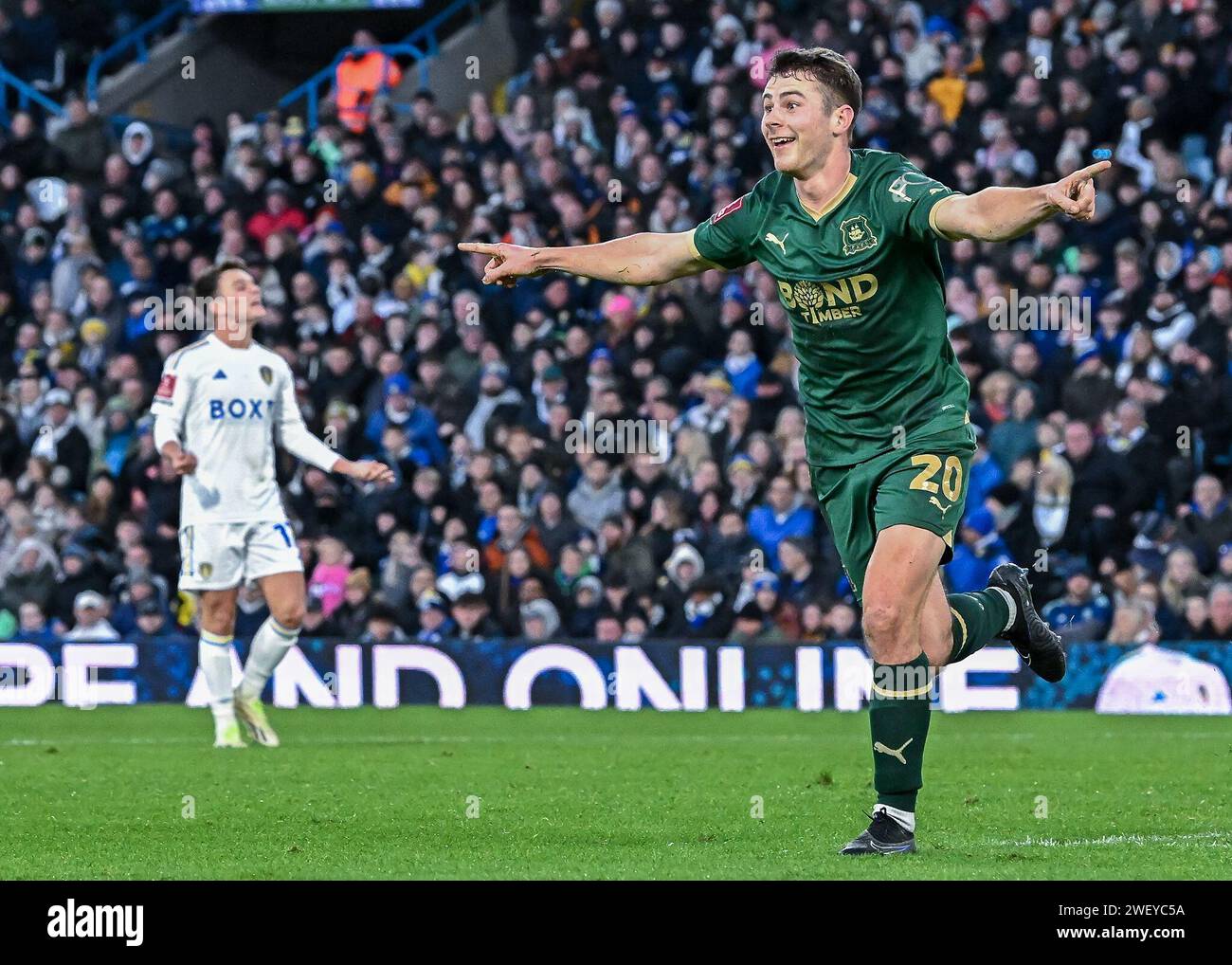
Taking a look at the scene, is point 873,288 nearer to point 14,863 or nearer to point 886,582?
point 886,582

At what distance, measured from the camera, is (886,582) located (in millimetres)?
7164

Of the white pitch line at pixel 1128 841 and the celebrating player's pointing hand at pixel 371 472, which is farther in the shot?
the celebrating player's pointing hand at pixel 371 472

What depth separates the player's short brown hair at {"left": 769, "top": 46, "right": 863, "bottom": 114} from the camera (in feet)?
24.4

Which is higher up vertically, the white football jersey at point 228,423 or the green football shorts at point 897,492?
the white football jersey at point 228,423

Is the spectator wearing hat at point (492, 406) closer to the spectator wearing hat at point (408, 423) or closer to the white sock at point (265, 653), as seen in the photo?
the spectator wearing hat at point (408, 423)

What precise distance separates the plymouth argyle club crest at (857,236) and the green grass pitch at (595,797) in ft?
6.48

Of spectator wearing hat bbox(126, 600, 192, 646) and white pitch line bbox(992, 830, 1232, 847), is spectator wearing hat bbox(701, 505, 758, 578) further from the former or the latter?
white pitch line bbox(992, 830, 1232, 847)

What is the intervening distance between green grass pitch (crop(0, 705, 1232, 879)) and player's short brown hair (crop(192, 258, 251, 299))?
245cm

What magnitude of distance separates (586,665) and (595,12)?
7.63 m

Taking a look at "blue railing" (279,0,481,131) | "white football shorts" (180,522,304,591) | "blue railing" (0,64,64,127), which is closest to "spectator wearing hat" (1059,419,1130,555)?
"white football shorts" (180,522,304,591)

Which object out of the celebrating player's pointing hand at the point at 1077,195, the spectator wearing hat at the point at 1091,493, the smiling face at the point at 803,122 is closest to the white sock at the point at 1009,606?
the smiling face at the point at 803,122

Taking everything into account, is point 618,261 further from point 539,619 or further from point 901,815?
point 539,619

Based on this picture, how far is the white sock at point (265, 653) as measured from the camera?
1205cm
